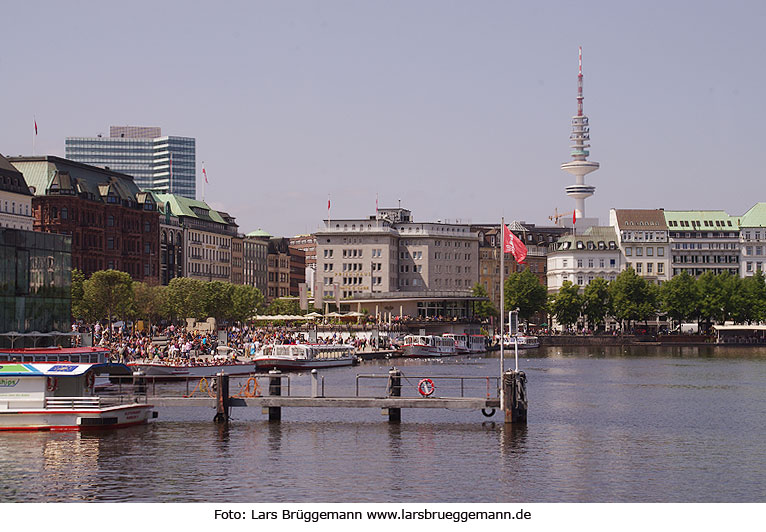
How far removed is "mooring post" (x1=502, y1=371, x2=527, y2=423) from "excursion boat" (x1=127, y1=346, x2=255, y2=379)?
3472 cm

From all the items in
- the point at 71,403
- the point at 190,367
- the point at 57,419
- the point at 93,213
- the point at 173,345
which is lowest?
the point at 57,419

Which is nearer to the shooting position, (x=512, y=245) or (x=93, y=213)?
(x=512, y=245)

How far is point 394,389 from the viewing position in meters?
66.1

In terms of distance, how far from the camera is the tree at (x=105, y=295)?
143000mm

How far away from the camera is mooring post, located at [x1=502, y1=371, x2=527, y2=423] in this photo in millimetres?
63625

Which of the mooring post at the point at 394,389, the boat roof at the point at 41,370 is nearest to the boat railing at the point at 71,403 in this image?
the boat roof at the point at 41,370

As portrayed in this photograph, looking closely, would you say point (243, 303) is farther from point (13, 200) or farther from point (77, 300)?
point (13, 200)

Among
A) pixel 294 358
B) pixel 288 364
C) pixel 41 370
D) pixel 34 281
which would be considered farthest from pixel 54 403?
pixel 294 358

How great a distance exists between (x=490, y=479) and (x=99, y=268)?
461 feet

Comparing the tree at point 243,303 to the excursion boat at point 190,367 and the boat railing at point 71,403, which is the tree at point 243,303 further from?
the boat railing at point 71,403

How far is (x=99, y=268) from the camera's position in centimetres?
18162

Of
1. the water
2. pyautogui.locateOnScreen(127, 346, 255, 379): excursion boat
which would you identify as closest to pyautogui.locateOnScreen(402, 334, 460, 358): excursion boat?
pyautogui.locateOnScreen(127, 346, 255, 379): excursion boat

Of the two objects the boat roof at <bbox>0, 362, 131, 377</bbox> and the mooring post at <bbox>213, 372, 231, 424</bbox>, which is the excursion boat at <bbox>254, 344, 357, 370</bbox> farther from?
the boat roof at <bbox>0, 362, 131, 377</bbox>

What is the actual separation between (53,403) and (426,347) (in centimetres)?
10701
